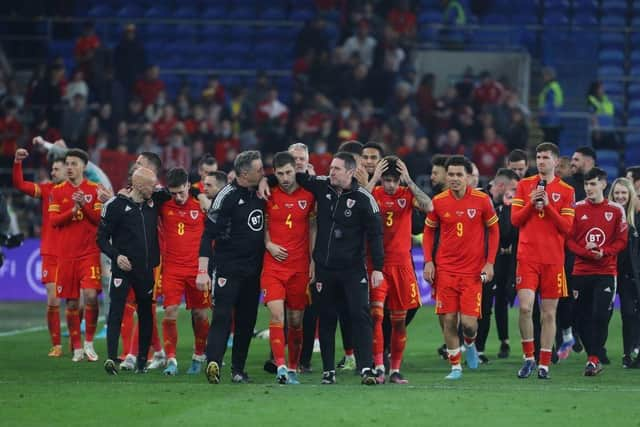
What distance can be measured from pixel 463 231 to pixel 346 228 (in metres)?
1.39

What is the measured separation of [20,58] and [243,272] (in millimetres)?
20950

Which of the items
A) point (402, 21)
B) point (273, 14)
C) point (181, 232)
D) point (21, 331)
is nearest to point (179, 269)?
point (181, 232)

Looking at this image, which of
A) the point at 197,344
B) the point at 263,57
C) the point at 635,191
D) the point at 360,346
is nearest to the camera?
the point at 360,346

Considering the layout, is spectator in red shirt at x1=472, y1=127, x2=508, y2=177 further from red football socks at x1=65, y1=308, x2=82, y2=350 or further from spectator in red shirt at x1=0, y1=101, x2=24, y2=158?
red football socks at x1=65, y1=308, x2=82, y2=350

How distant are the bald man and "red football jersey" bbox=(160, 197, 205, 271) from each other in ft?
1.01

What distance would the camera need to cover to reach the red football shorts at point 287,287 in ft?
43.3

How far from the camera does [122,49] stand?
29.5 m

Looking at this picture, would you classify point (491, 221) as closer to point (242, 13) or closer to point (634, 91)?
A: point (634, 91)

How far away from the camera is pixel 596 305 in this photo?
49.3 ft

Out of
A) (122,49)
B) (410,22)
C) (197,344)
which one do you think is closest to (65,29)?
(122,49)

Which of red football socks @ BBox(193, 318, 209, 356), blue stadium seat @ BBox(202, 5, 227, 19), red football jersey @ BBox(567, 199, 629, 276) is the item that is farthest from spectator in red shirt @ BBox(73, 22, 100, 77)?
red football jersey @ BBox(567, 199, 629, 276)

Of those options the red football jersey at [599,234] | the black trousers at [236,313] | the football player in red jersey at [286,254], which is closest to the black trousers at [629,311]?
the red football jersey at [599,234]

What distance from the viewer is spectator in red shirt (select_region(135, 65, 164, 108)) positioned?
29.3 m

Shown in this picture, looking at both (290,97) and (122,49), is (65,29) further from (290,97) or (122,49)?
(290,97)
